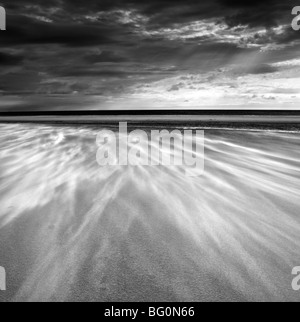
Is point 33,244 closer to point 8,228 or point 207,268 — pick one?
point 8,228

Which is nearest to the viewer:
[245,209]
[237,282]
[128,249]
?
[237,282]

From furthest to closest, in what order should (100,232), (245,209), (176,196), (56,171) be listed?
(56,171) < (176,196) < (245,209) < (100,232)

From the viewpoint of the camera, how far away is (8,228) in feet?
8.77

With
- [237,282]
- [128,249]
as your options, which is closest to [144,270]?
[128,249]

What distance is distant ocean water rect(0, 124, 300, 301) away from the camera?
186 centimetres

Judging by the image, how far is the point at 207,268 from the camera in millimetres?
2033

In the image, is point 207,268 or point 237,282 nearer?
point 237,282

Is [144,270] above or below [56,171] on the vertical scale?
below

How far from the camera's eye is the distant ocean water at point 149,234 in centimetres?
186

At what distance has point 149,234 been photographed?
2.52 m
